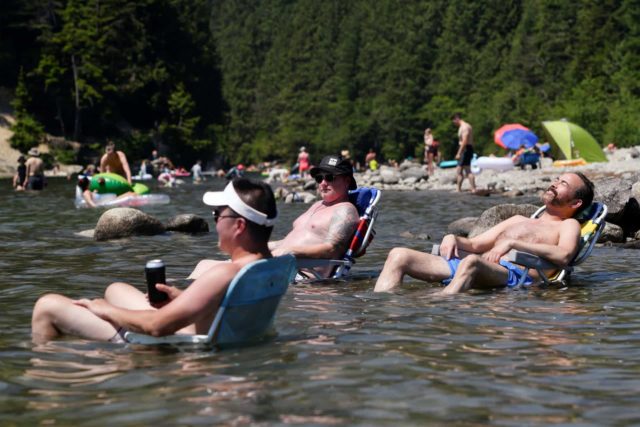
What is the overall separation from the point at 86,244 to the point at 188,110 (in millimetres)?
68880

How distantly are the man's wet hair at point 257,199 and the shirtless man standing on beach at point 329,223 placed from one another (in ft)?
11.5

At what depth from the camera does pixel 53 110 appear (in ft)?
241

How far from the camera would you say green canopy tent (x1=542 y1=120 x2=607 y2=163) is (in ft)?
127

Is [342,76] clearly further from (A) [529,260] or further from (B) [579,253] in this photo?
(A) [529,260]

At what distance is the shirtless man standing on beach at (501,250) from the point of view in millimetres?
8414

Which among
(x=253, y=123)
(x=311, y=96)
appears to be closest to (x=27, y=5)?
(x=311, y=96)

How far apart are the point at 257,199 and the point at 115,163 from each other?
17.6m

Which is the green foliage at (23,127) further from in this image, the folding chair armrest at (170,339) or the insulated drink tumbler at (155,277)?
the insulated drink tumbler at (155,277)

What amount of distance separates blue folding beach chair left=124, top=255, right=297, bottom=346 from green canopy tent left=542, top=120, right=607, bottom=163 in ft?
111

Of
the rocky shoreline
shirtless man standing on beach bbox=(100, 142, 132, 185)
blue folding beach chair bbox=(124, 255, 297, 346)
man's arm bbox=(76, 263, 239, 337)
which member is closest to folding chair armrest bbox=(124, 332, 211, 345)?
blue folding beach chair bbox=(124, 255, 297, 346)

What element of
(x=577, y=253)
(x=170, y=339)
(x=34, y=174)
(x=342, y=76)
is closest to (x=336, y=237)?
(x=577, y=253)

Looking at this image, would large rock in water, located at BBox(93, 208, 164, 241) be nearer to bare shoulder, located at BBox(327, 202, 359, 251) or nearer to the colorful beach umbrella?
bare shoulder, located at BBox(327, 202, 359, 251)

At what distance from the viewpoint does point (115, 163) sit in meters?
22.7

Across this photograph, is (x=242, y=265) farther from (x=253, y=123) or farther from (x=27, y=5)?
(x=253, y=123)
